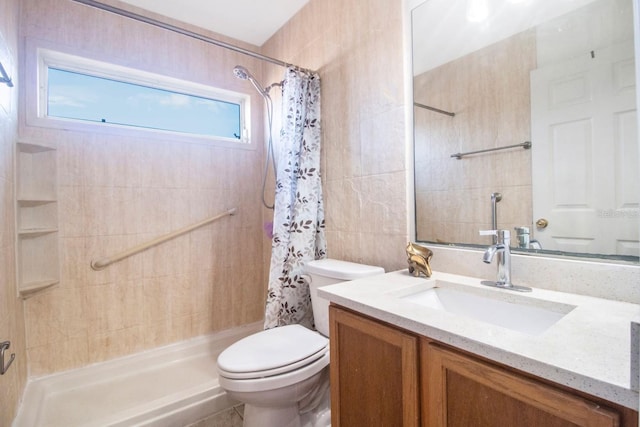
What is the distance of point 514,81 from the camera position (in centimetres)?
112

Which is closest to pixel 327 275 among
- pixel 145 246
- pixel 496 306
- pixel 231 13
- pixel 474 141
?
pixel 496 306

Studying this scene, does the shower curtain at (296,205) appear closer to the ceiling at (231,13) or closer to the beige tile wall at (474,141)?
the ceiling at (231,13)

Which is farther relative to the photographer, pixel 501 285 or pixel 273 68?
pixel 273 68

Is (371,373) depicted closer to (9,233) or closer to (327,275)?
(327,275)

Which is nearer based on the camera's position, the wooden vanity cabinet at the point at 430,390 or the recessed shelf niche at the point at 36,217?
the wooden vanity cabinet at the point at 430,390

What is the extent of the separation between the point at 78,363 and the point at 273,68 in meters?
2.35

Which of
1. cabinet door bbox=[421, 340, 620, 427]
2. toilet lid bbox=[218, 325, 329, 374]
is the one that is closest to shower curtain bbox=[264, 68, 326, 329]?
toilet lid bbox=[218, 325, 329, 374]

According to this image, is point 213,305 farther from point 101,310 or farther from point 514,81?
point 514,81

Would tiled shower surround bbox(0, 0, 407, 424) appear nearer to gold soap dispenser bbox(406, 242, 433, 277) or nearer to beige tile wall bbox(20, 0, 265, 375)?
beige tile wall bbox(20, 0, 265, 375)

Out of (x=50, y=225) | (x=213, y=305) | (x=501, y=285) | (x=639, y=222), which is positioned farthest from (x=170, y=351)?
(x=639, y=222)

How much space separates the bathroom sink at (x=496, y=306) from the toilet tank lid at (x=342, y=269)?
317 mm

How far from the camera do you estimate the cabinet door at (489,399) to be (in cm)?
51

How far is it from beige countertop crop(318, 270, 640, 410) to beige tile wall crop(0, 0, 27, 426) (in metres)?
1.42

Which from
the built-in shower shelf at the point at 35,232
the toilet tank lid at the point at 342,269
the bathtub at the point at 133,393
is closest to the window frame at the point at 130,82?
the built-in shower shelf at the point at 35,232
